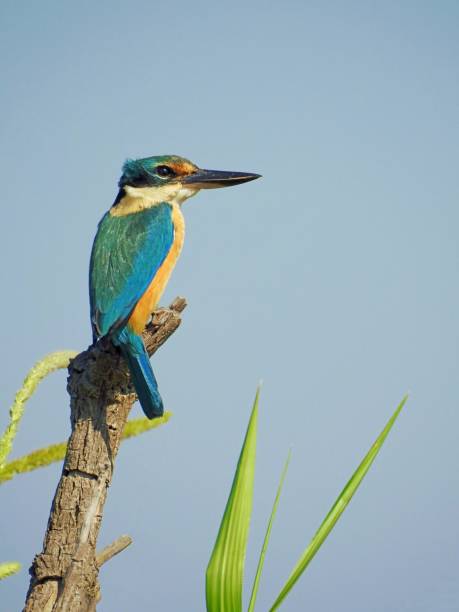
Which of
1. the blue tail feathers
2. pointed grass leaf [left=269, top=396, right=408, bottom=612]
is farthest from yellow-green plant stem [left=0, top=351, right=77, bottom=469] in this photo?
pointed grass leaf [left=269, top=396, right=408, bottom=612]

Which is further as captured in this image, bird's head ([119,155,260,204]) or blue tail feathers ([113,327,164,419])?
bird's head ([119,155,260,204])

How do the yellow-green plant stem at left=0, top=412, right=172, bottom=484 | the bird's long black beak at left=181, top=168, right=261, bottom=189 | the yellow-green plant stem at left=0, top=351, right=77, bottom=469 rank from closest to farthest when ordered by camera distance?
the yellow-green plant stem at left=0, top=351, right=77, bottom=469, the yellow-green plant stem at left=0, top=412, right=172, bottom=484, the bird's long black beak at left=181, top=168, right=261, bottom=189

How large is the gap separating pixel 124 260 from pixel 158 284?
0.29 meters

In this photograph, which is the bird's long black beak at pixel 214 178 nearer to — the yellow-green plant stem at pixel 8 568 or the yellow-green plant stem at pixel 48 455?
the yellow-green plant stem at pixel 48 455

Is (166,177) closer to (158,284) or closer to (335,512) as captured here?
(158,284)

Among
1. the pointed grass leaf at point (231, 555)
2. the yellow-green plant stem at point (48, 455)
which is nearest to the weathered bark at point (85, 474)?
the yellow-green plant stem at point (48, 455)

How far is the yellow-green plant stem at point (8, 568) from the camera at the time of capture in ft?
11.8

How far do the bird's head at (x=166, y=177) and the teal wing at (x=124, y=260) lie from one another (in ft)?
0.74

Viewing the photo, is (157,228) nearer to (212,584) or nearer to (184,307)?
(184,307)

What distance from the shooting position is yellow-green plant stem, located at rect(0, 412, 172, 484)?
4016 millimetres

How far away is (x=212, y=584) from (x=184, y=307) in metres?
2.29

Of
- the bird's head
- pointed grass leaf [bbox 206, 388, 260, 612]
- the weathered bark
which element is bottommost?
pointed grass leaf [bbox 206, 388, 260, 612]

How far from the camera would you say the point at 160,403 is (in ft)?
14.9

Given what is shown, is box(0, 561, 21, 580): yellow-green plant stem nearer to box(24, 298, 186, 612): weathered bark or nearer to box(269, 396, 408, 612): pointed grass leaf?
box(24, 298, 186, 612): weathered bark
